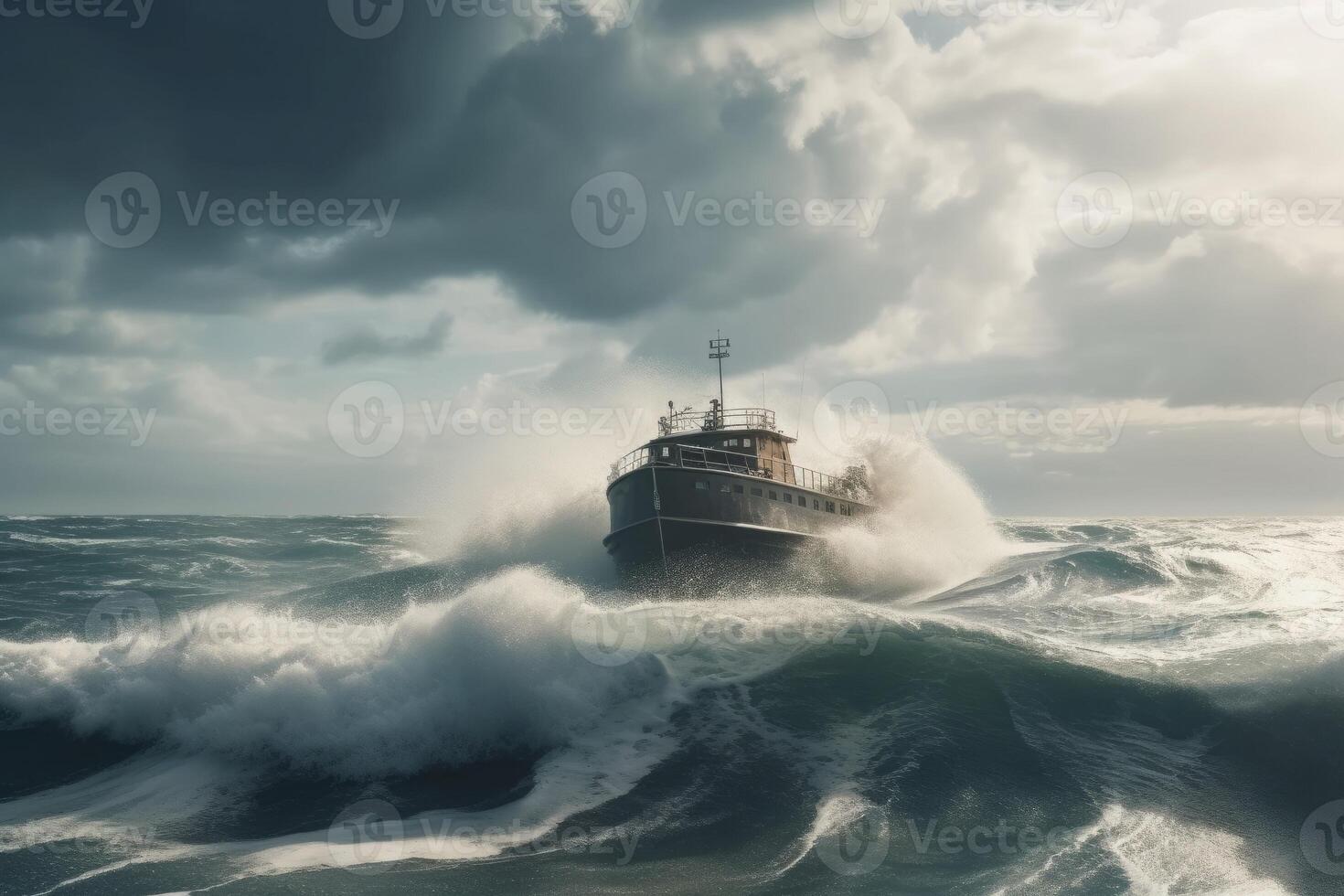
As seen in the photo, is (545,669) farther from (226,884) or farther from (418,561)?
(418,561)

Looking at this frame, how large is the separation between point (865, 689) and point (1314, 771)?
5.85 meters

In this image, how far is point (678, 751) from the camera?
393 inches

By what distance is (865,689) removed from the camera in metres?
11.9

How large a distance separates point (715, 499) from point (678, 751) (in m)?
11.1

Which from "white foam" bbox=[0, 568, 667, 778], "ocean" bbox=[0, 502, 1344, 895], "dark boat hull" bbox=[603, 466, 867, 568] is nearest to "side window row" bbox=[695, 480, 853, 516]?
"dark boat hull" bbox=[603, 466, 867, 568]

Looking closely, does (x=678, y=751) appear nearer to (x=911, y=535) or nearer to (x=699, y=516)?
(x=699, y=516)

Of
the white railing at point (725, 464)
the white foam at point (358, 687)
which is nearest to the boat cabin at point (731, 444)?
the white railing at point (725, 464)

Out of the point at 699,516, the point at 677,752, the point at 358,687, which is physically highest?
the point at 699,516

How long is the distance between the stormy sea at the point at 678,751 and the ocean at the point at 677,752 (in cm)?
5

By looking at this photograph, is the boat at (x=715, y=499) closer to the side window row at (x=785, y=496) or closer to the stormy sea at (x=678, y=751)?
the side window row at (x=785, y=496)

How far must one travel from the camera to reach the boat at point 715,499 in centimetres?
2045

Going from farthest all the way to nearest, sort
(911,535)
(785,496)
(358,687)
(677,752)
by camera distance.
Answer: (911,535), (785,496), (358,687), (677,752)

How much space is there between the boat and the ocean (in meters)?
4.19

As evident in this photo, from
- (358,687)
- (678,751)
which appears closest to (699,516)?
(678,751)
